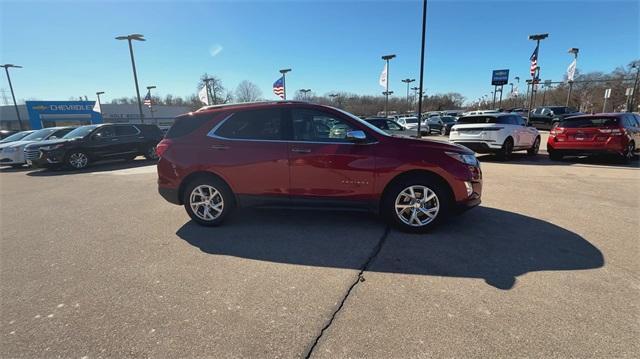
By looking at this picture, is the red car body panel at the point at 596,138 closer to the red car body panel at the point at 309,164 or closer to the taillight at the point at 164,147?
the red car body panel at the point at 309,164

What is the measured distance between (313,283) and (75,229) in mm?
4075

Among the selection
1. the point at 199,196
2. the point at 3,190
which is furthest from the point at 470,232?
the point at 3,190

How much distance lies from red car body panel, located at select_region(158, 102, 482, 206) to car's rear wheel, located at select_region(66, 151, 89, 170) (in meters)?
9.29

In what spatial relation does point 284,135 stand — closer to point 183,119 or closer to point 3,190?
point 183,119

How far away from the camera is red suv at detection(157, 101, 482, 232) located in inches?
156

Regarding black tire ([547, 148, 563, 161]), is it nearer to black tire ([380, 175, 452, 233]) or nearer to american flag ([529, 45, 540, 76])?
black tire ([380, 175, 452, 233])

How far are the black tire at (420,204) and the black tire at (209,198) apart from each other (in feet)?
7.30

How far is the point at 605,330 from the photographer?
2.20 metres

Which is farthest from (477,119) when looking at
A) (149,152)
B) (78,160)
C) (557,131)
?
(78,160)

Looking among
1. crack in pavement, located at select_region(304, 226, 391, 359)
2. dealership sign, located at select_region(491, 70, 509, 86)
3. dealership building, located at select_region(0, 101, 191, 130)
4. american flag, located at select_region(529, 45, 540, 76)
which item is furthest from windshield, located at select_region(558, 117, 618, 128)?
dealership building, located at select_region(0, 101, 191, 130)

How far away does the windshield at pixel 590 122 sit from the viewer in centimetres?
894

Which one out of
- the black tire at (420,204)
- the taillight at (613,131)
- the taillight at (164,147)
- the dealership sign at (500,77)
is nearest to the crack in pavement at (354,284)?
the black tire at (420,204)

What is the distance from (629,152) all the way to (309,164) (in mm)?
10999

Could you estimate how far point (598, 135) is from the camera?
9031mm
